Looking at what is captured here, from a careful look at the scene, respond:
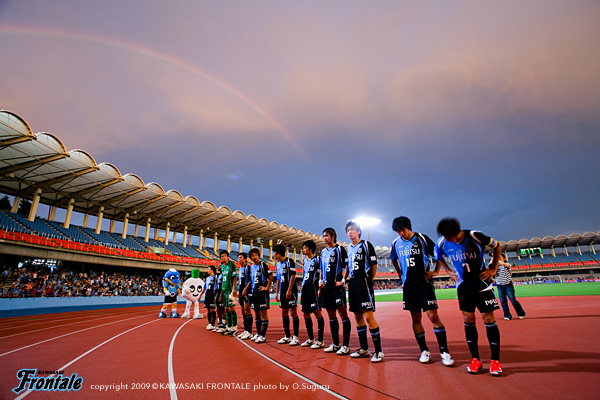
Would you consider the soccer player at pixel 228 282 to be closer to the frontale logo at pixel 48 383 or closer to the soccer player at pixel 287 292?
the soccer player at pixel 287 292

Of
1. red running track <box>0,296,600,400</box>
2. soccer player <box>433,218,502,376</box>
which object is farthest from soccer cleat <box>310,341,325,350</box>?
soccer player <box>433,218,502,376</box>

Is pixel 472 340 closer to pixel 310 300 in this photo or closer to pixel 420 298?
pixel 420 298

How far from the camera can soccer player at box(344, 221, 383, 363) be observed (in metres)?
4.14

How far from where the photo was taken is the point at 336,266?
4.91 meters

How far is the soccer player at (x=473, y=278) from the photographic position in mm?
3250

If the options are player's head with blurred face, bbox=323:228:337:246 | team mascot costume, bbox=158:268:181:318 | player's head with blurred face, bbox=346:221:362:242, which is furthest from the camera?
team mascot costume, bbox=158:268:181:318

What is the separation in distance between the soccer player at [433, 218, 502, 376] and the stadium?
417 millimetres

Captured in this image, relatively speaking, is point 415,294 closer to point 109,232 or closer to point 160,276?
point 160,276

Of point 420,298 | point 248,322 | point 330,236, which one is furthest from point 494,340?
point 248,322

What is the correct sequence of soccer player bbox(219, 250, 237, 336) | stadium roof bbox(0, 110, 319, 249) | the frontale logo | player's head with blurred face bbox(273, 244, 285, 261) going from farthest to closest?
stadium roof bbox(0, 110, 319, 249) < soccer player bbox(219, 250, 237, 336) < player's head with blurred face bbox(273, 244, 285, 261) < the frontale logo

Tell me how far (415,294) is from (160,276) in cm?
3432

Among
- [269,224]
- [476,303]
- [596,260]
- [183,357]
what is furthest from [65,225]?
[596,260]

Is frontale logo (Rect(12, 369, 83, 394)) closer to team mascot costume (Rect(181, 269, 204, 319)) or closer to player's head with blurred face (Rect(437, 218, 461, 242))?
player's head with blurred face (Rect(437, 218, 461, 242))

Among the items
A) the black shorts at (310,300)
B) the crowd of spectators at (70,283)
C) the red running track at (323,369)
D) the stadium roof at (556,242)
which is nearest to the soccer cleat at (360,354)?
the red running track at (323,369)
